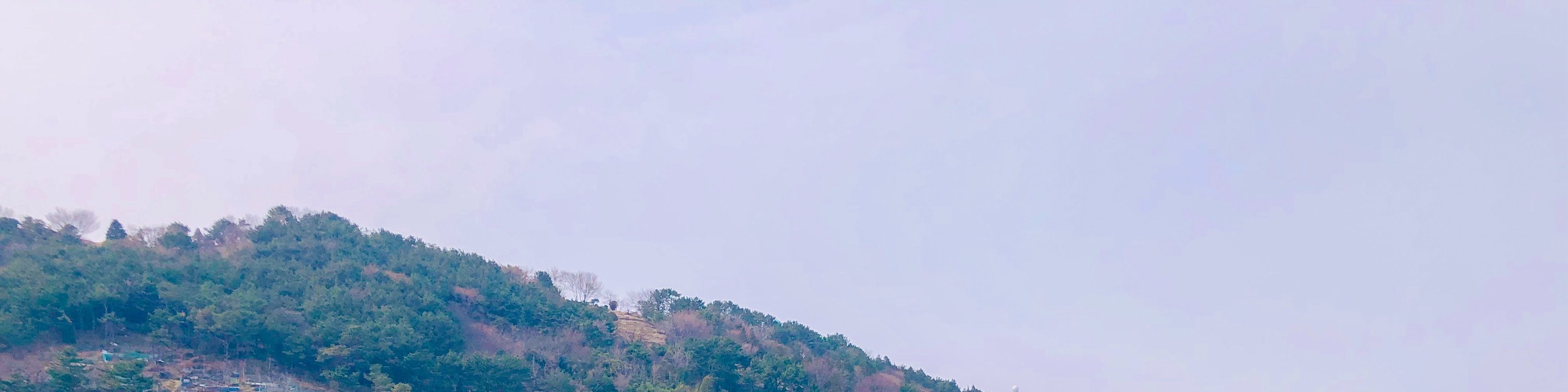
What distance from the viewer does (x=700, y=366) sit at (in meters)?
39.0

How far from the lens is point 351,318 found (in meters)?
34.0

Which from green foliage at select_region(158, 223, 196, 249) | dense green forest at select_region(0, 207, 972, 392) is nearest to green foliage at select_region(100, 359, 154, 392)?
dense green forest at select_region(0, 207, 972, 392)

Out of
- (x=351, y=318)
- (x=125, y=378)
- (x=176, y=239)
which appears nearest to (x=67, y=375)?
(x=125, y=378)

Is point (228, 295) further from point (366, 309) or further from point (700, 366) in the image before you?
point (700, 366)

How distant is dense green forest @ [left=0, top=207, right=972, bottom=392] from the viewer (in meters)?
30.5

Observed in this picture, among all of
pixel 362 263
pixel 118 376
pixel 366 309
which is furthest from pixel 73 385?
pixel 362 263

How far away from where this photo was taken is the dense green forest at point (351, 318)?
100 ft

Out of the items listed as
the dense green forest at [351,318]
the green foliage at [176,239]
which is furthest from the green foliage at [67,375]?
the green foliage at [176,239]

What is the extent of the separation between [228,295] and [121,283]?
Answer: 9.54 ft

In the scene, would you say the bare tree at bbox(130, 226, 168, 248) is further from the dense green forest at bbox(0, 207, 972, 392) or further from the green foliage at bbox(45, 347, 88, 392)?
the green foliage at bbox(45, 347, 88, 392)

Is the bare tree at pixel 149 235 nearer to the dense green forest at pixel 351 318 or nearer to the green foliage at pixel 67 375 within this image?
the dense green forest at pixel 351 318

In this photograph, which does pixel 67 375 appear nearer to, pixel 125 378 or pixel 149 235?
pixel 125 378

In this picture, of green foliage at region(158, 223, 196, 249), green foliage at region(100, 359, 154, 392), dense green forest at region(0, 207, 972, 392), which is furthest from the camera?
green foliage at region(158, 223, 196, 249)

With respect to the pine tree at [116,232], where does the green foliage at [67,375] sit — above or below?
below
